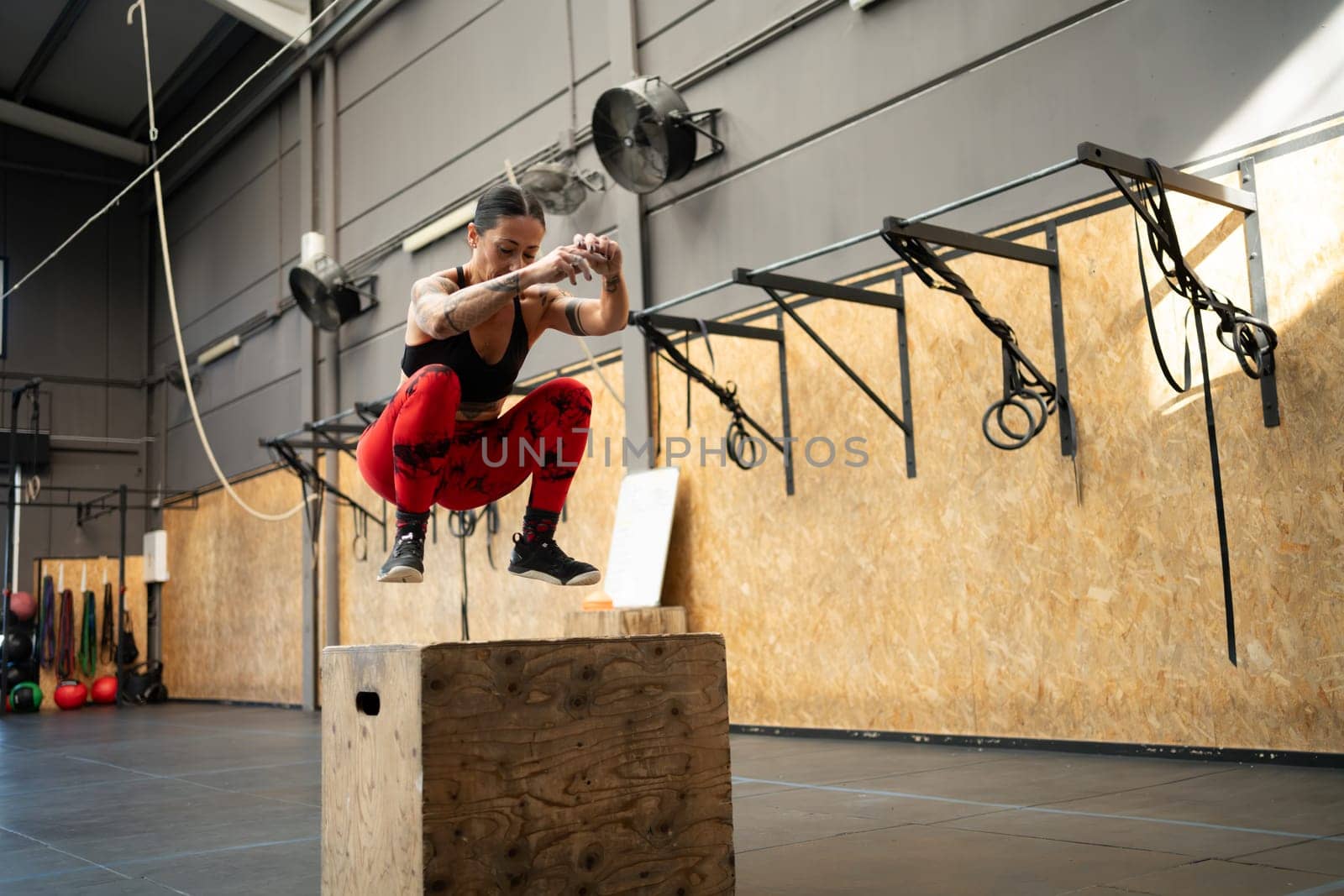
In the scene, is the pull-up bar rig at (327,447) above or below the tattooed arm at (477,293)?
above

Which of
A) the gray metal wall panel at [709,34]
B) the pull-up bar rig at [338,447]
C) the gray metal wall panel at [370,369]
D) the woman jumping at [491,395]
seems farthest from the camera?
the gray metal wall panel at [370,369]

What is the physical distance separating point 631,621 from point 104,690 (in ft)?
25.7

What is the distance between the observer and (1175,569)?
160 inches

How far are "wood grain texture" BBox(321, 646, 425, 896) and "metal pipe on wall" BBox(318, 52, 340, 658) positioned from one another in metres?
7.02

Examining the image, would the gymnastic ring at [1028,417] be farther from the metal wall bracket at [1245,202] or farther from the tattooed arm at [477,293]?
the tattooed arm at [477,293]

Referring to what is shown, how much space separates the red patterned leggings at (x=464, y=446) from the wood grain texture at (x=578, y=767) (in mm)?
499

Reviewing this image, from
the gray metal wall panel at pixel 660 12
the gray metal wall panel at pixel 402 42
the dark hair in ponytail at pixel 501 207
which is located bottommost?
the dark hair in ponytail at pixel 501 207

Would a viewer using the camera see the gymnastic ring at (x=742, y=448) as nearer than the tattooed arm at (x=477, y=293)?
No

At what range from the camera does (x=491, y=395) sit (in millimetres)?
2449

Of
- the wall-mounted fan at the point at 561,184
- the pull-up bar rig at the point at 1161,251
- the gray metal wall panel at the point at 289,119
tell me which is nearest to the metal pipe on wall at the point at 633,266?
the wall-mounted fan at the point at 561,184

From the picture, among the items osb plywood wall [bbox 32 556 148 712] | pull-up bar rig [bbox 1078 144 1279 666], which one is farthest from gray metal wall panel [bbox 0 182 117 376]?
pull-up bar rig [bbox 1078 144 1279 666]

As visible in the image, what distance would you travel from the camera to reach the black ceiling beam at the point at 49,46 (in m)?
9.98

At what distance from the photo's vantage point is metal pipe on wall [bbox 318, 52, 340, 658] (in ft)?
29.8

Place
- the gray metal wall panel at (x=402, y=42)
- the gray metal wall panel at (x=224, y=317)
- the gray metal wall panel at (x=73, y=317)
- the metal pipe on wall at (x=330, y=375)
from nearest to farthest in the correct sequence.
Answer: the gray metal wall panel at (x=402, y=42)
the metal pipe on wall at (x=330, y=375)
the gray metal wall panel at (x=224, y=317)
the gray metal wall panel at (x=73, y=317)
